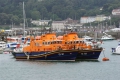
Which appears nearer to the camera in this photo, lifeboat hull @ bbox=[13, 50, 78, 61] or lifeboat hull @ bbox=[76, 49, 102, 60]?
lifeboat hull @ bbox=[13, 50, 78, 61]

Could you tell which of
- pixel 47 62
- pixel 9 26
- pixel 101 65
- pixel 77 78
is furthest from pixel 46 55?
pixel 9 26

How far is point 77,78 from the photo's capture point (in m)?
52.8

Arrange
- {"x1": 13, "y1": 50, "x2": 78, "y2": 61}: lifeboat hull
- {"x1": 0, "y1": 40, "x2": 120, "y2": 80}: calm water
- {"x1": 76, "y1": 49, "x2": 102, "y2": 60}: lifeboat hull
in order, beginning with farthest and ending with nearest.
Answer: {"x1": 76, "y1": 49, "x2": 102, "y2": 60}: lifeboat hull → {"x1": 13, "y1": 50, "x2": 78, "y2": 61}: lifeboat hull → {"x1": 0, "y1": 40, "x2": 120, "y2": 80}: calm water

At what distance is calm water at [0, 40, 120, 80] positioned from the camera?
176 feet

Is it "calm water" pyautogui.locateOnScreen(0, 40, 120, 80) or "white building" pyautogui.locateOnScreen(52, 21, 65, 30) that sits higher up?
"white building" pyautogui.locateOnScreen(52, 21, 65, 30)

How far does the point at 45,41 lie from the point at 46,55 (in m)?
1.57

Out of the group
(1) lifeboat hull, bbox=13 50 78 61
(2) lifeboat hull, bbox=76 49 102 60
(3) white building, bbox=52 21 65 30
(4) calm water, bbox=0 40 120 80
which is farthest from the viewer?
(3) white building, bbox=52 21 65 30

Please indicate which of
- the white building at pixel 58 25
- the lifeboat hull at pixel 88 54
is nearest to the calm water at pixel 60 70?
the lifeboat hull at pixel 88 54

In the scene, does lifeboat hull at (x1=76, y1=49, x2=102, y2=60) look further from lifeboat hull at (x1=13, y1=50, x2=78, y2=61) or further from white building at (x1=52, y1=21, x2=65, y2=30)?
white building at (x1=52, y1=21, x2=65, y2=30)

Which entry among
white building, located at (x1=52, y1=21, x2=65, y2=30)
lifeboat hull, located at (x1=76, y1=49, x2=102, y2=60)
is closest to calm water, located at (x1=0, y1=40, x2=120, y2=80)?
lifeboat hull, located at (x1=76, y1=49, x2=102, y2=60)

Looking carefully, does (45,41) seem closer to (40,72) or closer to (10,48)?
(40,72)

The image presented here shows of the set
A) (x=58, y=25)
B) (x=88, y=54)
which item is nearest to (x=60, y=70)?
(x=88, y=54)

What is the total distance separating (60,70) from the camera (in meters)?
58.0

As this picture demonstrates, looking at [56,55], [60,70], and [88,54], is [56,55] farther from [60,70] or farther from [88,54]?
[60,70]
